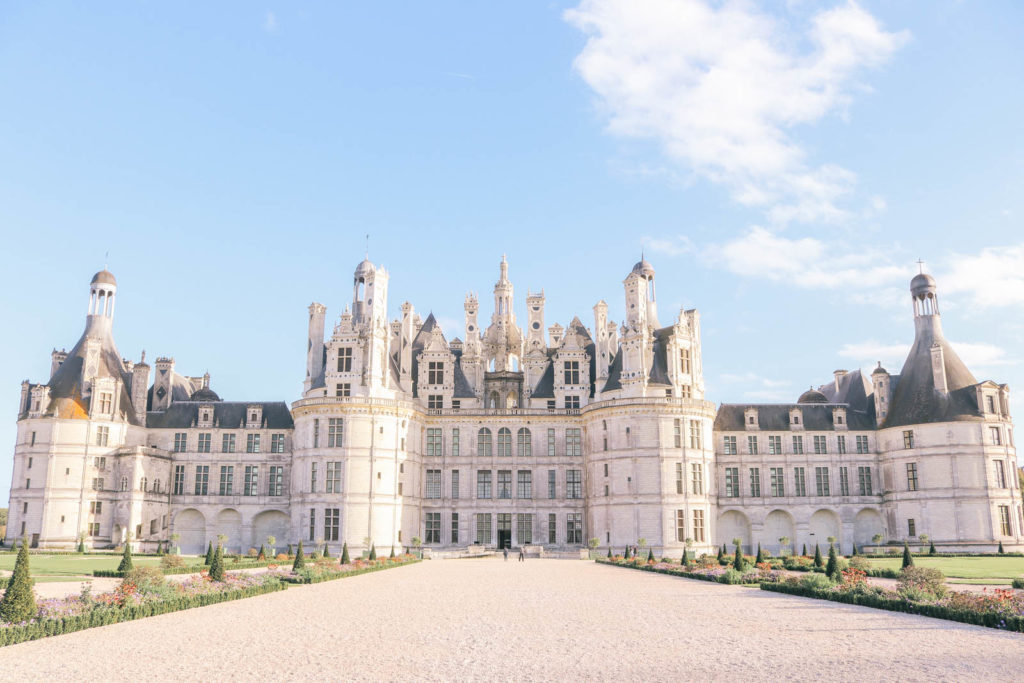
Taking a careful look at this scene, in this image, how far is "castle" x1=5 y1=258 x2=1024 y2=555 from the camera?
201ft

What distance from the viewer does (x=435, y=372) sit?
231 feet

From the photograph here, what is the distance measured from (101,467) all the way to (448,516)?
2693 cm

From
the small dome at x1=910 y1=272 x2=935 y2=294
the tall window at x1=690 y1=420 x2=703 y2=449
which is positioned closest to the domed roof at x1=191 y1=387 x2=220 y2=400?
the tall window at x1=690 y1=420 x2=703 y2=449

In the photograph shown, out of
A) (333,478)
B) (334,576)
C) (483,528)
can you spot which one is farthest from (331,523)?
(334,576)

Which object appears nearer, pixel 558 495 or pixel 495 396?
pixel 558 495

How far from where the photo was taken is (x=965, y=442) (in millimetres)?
61688

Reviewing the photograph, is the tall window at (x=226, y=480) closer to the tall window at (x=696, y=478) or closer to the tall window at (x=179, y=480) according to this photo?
the tall window at (x=179, y=480)

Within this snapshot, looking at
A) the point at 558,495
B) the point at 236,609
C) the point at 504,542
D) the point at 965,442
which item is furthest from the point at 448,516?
the point at 236,609

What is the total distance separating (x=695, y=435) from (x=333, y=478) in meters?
27.9

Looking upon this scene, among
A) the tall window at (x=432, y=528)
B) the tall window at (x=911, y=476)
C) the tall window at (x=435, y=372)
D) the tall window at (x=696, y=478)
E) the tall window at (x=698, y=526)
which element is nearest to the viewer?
the tall window at (x=698, y=526)

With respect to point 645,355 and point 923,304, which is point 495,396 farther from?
point 923,304

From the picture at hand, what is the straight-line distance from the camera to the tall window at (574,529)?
66.8 meters

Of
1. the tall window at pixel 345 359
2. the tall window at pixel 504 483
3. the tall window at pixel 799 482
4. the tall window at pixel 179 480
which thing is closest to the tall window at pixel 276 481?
the tall window at pixel 179 480

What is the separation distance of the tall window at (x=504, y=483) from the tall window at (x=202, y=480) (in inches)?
943
